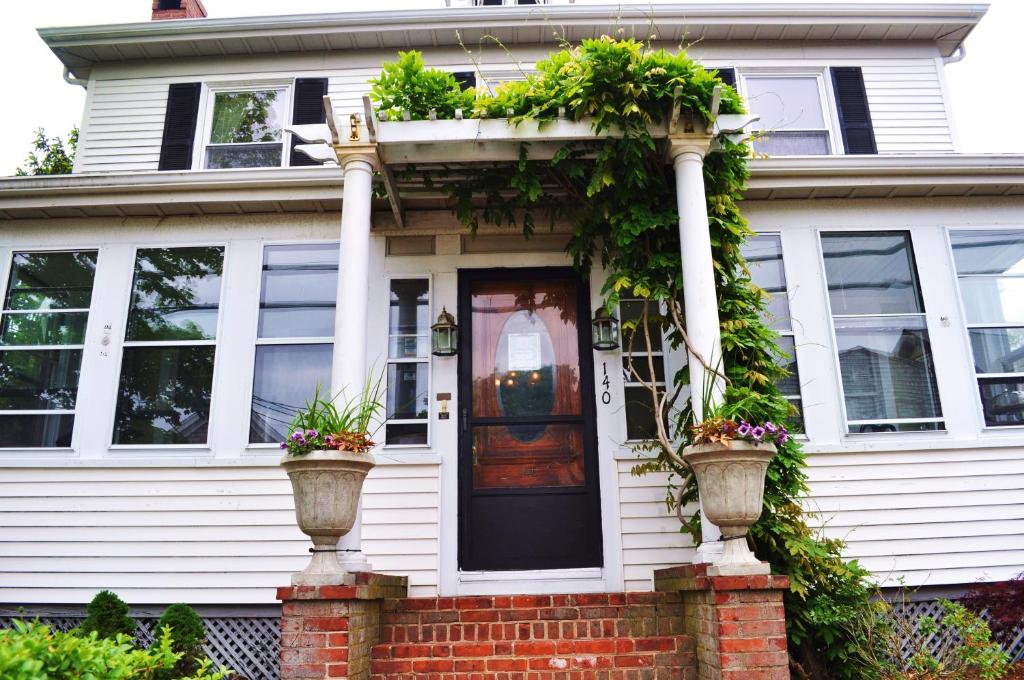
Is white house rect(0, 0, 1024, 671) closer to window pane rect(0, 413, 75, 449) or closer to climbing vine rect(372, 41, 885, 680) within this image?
window pane rect(0, 413, 75, 449)

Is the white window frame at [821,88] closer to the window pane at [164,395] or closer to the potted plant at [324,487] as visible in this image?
the potted plant at [324,487]

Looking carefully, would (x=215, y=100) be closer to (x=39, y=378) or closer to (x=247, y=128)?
(x=247, y=128)

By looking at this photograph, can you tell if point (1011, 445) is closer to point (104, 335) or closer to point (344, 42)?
point (344, 42)

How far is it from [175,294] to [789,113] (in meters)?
5.66

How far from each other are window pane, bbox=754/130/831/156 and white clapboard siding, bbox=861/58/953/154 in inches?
18.8

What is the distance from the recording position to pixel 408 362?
5.40m

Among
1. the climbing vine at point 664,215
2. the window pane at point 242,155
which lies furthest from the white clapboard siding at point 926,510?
the window pane at point 242,155

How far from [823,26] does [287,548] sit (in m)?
6.51

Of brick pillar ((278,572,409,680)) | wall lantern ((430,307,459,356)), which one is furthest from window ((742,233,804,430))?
brick pillar ((278,572,409,680))

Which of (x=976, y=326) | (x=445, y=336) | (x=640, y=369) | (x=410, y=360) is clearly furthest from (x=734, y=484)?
(x=976, y=326)

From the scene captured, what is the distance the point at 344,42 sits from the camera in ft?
21.7

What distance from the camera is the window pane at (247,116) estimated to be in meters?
6.51

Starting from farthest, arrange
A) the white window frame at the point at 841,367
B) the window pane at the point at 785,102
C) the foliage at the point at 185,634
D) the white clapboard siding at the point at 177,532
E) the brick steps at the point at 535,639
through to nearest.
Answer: the window pane at the point at 785,102 → the white window frame at the point at 841,367 → the white clapboard siding at the point at 177,532 → the foliage at the point at 185,634 → the brick steps at the point at 535,639

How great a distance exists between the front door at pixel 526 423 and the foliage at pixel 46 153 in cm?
1524
